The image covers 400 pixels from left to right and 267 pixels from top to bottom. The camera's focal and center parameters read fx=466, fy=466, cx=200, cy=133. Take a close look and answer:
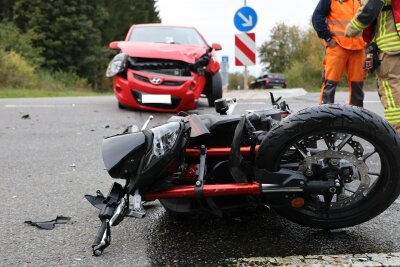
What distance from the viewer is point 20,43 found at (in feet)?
100

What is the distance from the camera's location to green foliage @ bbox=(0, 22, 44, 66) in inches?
1169

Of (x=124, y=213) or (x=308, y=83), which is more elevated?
(x=124, y=213)

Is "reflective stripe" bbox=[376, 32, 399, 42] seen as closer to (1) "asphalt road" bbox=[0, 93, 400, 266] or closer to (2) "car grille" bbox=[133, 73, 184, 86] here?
(1) "asphalt road" bbox=[0, 93, 400, 266]

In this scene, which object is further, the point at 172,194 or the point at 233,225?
the point at 233,225

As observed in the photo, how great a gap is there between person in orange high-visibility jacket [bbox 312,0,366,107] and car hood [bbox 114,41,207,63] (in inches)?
98.4

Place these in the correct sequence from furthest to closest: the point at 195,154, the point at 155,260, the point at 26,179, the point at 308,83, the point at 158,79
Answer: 1. the point at 308,83
2. the point at 158,79
3. the point at 26,179
4. the point at 195,154
5. the point at 155,260

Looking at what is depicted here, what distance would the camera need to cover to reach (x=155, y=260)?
2160mm

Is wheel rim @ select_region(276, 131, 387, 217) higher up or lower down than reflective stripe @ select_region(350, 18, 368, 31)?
lower down

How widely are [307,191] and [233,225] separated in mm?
513

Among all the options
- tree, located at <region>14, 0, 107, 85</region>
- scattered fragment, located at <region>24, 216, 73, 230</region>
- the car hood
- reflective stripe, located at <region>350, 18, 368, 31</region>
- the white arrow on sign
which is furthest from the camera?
tree, located at <region>14, 0, 107, 85</region>

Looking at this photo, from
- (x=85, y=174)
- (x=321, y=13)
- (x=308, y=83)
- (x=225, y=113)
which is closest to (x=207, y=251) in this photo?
(x=225, y=113)

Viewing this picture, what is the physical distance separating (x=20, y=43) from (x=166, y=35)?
25743mm

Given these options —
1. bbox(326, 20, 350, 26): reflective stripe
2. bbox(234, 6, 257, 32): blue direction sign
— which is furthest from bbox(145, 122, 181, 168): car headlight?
bbox(234, 6, 257, 32): blue direction sign

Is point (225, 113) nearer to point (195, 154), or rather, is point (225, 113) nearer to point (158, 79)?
point (195, 154)
